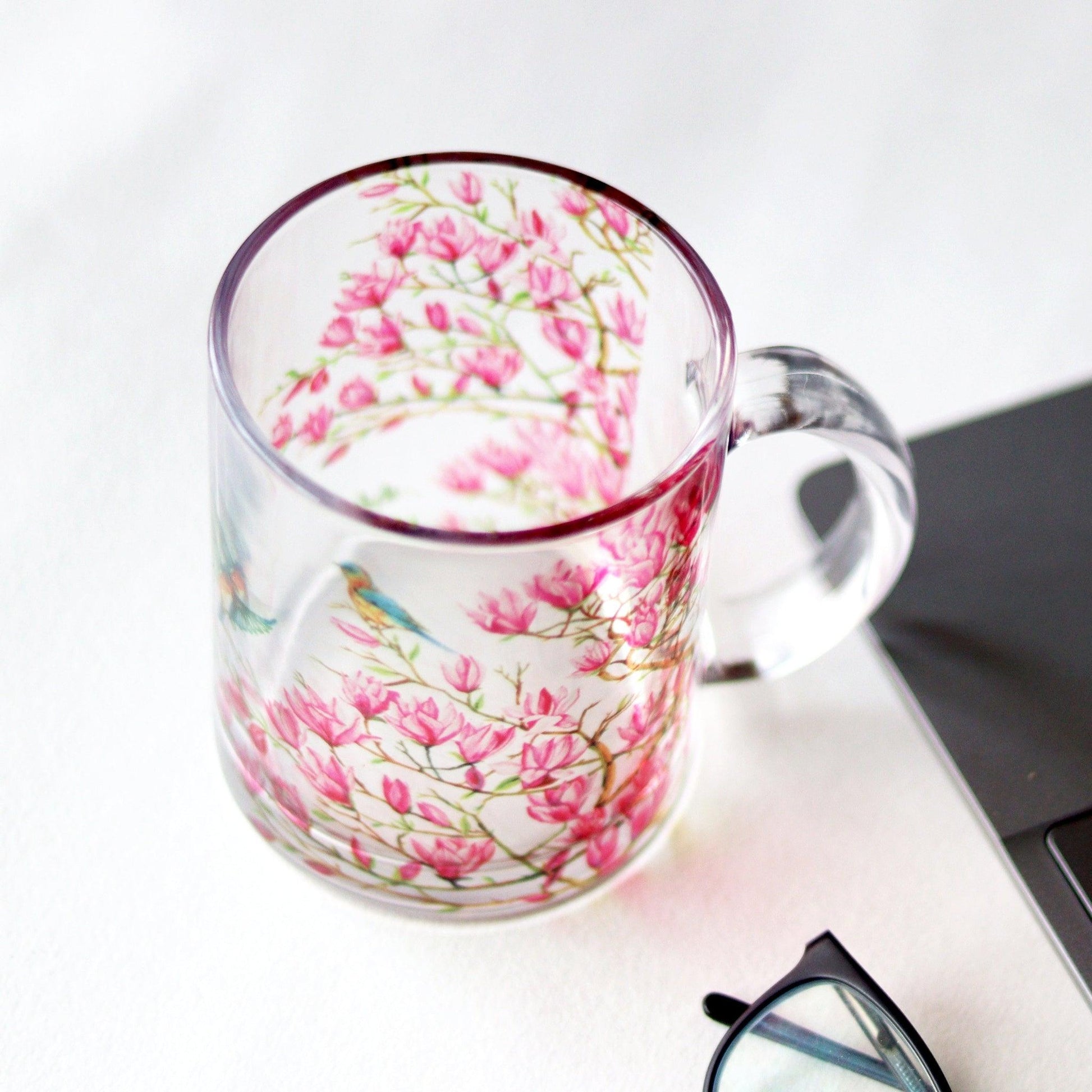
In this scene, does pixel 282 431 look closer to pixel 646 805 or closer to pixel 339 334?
pixel 339 334

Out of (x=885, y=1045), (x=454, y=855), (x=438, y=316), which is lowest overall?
(x=885, y=1045)

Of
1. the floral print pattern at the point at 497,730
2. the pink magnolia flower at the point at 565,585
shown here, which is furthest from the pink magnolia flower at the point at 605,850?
the pink magnolia flower at the point at 565,585

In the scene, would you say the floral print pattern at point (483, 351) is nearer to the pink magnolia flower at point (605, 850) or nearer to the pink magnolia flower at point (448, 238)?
the pink magnolia flower at point (448, 238)

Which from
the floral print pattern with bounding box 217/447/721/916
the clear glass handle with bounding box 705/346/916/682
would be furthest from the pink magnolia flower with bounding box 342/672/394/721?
the clear glass handle with bounding box 705/346/916/682

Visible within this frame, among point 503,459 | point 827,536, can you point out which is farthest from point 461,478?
point 827,536

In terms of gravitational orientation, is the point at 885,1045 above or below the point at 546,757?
below

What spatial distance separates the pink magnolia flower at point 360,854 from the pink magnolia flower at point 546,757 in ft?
0.18

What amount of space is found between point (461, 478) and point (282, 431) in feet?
0.30

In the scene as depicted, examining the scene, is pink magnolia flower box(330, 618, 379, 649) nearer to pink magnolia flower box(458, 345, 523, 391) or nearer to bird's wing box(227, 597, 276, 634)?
bird's wing box(227, 597, 276, 634)

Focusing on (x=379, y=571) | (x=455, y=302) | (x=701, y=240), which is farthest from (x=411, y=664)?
(x=701, y=240)

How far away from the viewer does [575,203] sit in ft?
1.21

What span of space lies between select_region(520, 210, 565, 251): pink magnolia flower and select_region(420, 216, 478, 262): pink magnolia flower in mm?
13

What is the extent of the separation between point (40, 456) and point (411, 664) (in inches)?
8.6

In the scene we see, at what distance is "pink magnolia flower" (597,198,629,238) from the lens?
36 centimetres
